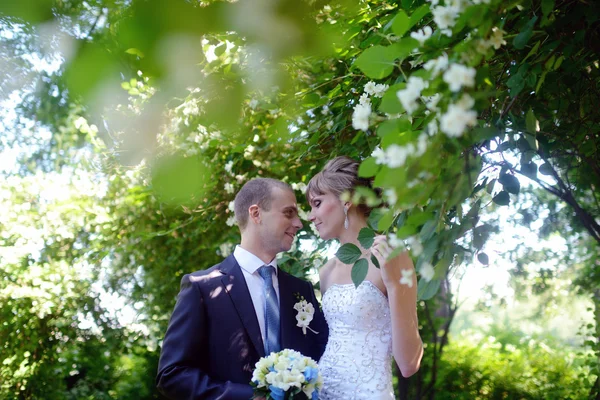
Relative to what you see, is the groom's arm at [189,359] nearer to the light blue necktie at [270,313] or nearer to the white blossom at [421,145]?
the light blue necktie at [270,313]

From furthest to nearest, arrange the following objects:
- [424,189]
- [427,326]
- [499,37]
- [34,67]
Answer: [427,326] → [499,37] → [424,189] → [34,67]

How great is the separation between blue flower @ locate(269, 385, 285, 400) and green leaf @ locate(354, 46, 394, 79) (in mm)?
1214

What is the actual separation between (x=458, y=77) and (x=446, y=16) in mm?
239

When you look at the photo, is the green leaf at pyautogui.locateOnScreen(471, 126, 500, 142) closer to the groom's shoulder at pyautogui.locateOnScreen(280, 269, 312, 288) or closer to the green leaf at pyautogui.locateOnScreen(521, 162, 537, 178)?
the green leaf at pyautogui.locateOnScreen(521, 162, 537, 178)

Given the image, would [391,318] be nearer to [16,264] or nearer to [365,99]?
[365,99]

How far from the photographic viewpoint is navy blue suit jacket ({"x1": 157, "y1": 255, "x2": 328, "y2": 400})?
240cm

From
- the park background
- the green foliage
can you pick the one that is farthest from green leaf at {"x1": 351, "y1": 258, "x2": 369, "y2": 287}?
the green foliage

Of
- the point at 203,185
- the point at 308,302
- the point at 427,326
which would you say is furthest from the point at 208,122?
the point at 427,326

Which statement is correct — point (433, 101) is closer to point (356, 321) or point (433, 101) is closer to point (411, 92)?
point (411, 92)

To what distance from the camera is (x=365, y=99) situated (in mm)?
2475

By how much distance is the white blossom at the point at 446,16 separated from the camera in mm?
1358

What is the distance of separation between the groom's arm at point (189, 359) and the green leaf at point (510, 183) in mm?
1233

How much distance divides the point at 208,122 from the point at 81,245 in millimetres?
6730

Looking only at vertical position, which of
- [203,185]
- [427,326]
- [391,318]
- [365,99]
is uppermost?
[427,326]
